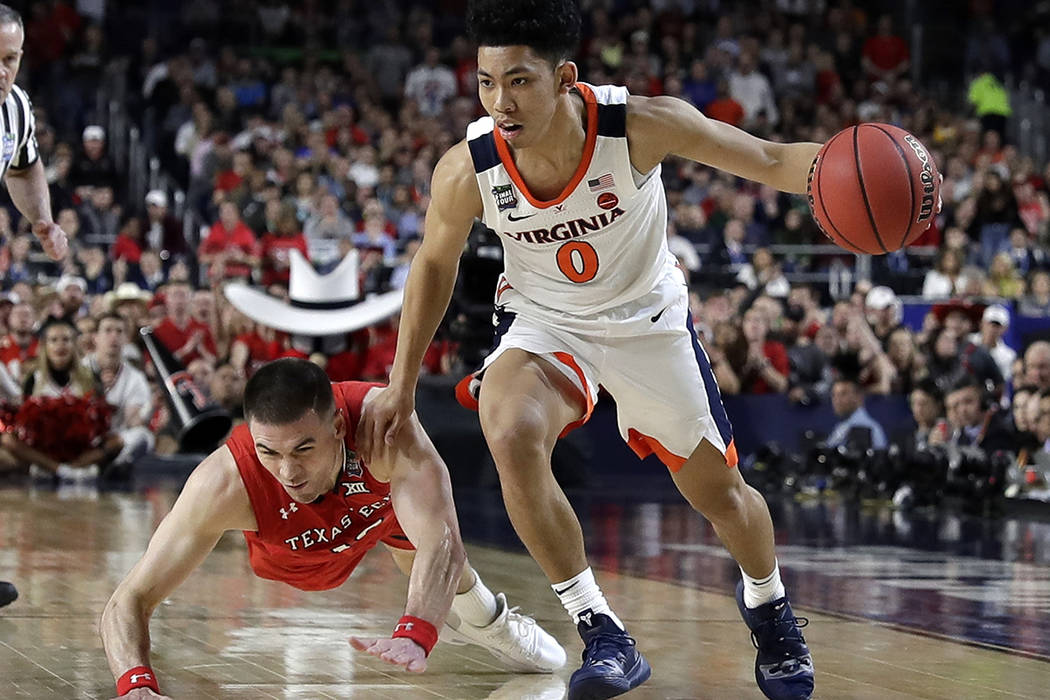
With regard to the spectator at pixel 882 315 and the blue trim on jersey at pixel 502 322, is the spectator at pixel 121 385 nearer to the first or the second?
the spectator at pixel 882 315

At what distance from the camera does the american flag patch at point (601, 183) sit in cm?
456

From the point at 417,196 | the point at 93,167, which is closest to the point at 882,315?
the point at 417,196

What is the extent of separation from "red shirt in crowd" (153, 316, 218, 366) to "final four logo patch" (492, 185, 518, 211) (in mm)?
8742

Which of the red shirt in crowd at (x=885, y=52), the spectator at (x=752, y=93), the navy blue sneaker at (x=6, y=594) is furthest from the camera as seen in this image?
the red shirt in crowd at (x=885, y=52)

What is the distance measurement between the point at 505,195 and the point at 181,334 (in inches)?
351

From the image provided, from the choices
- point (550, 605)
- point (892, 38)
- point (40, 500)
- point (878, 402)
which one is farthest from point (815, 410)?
point (892, 38)

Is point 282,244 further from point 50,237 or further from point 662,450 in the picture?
point 662,450

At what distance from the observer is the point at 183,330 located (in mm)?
13070

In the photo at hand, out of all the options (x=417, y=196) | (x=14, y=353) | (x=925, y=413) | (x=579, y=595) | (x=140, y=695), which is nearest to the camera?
(x=140, y=695)

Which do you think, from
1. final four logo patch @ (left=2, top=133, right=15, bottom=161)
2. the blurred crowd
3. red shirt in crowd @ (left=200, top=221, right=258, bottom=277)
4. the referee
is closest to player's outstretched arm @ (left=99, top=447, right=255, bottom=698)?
the referee

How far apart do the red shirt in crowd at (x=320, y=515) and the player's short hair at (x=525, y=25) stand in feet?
3.43

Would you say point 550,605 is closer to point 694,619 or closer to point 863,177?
point 694,619

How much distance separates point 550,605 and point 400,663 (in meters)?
3.06

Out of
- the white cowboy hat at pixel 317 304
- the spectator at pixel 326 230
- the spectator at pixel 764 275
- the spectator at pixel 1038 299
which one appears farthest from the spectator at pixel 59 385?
the spectator at pixel 1038 299
